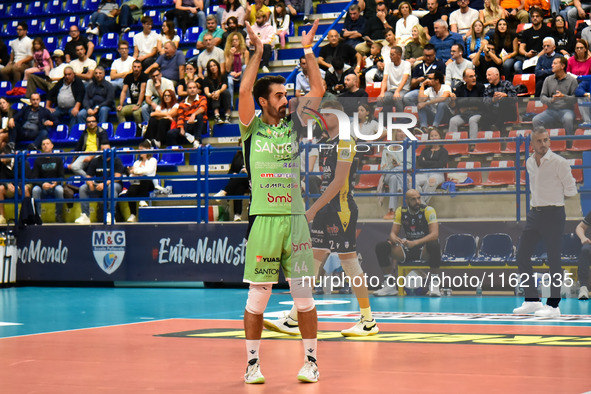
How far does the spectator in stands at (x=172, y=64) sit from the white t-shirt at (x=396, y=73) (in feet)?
18.6

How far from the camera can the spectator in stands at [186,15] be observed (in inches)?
912

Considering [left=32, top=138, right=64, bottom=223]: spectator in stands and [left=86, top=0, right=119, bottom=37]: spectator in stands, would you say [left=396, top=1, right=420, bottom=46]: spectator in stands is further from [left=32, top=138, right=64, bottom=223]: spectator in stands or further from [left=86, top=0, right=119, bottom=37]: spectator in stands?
[left=86, top=0, right=119, bottom=37]: spectator in stands

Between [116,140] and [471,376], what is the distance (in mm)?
15391

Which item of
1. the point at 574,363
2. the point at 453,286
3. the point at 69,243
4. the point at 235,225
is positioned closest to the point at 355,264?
the point at 574,363

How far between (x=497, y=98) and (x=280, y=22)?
25.2 feet

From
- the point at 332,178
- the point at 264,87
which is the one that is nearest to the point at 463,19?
the point at 332,178

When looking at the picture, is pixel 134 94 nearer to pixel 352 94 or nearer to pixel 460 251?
pixel 352 94

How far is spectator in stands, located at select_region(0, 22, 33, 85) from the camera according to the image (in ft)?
80.3

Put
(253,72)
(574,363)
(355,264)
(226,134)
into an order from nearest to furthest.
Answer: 1. (253,72)
2. (574,363)
3. (355,264)
4. (226,134)

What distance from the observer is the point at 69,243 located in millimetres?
17656

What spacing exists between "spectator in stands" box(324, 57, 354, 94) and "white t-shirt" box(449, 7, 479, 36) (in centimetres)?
250

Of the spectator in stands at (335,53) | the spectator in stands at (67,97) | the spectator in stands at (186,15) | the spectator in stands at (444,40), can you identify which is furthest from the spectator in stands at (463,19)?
the spectator in stands at (67,97)

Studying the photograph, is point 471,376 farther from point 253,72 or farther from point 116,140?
point 116,140

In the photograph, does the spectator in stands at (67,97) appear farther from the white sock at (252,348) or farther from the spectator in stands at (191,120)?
the white sock at (252,348)
